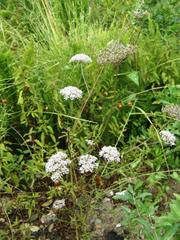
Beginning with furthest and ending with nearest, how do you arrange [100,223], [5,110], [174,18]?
[174,18] < [5,110] < [100,223]

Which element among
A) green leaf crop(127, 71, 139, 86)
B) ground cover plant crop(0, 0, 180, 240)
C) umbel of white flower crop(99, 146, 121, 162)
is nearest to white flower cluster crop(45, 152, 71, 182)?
ground cover plant crop(0, 0, 180, 240)

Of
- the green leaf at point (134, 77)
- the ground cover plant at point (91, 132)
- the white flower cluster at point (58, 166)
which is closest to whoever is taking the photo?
the white flower cluster at point (58, 166)

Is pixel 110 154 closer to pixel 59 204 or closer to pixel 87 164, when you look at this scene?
pixel 87 164

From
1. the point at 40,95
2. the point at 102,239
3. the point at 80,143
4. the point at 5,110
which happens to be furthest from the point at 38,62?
the point at 102,239

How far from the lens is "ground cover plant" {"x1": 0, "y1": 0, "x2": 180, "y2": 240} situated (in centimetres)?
215

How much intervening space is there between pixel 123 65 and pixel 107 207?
31.4 inches

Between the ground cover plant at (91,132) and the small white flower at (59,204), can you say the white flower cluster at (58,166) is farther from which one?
the small white flower at (59,204)

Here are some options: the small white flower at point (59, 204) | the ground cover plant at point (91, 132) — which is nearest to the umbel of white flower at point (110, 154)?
the ground cover plant at point (91, 132)

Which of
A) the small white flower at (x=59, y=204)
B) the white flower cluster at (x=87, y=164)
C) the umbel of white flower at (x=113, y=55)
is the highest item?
the umbel of white flower at (x=113, y=55)

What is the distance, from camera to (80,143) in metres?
2.36

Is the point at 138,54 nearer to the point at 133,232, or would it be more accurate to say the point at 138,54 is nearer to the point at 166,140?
the point at 166,140

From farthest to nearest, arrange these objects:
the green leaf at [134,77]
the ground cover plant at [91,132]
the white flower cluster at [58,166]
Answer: the green leaf at [134,77]
the ground cover plant at [91,132]
the white flower cluster at [58,166]

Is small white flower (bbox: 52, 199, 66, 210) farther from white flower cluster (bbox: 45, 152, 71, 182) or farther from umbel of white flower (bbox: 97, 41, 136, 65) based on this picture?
umbel of white flower (bbox: 97, 41, 136, 65)

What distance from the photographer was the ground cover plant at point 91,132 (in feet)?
7.04
